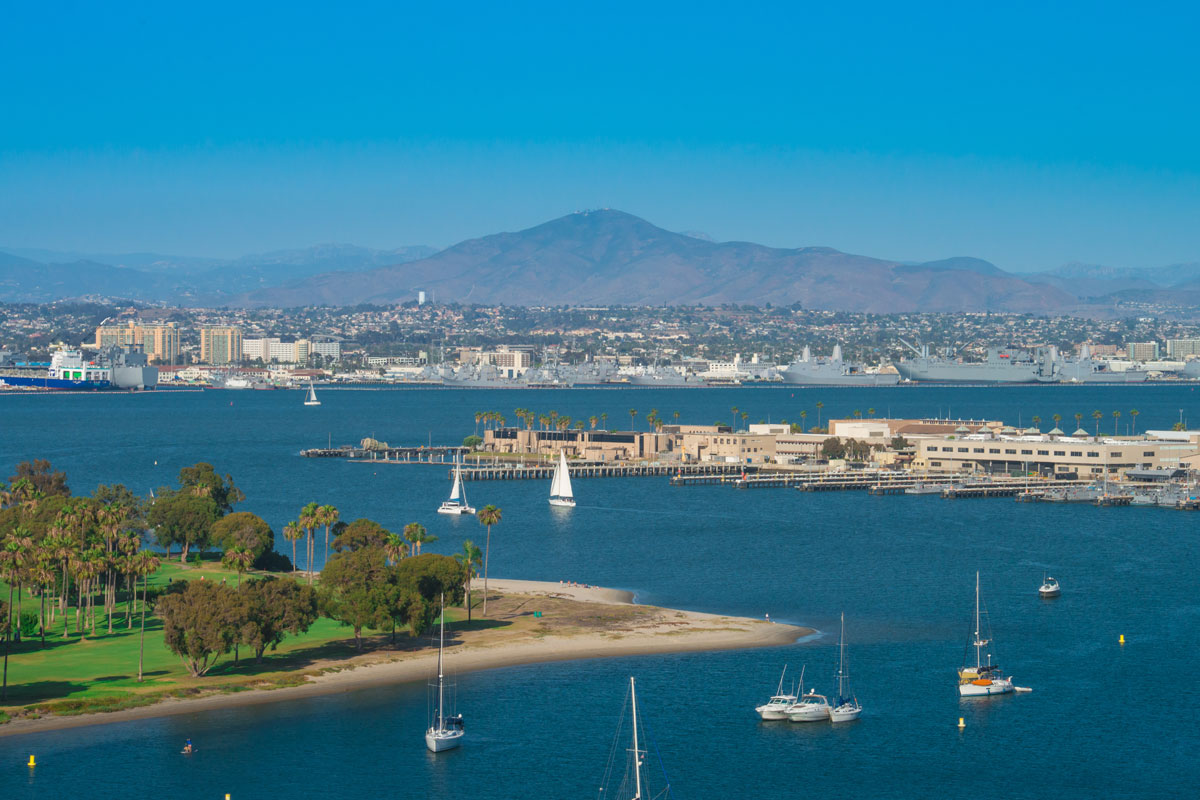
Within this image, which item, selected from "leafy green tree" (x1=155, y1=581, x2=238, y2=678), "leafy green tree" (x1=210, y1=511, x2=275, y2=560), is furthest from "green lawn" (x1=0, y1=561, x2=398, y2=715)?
"leafy green tree" (x1=210, y1=511, x2=275, y2=560)

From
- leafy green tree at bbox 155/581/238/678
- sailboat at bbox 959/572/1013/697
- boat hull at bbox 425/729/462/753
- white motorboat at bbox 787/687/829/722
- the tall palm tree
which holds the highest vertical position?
the tall palm tree

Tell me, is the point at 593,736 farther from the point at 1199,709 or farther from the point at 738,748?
the point at 1199,709

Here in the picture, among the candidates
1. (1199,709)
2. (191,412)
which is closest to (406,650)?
(1199,709)

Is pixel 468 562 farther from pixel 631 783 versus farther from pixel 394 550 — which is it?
pixel 631 783

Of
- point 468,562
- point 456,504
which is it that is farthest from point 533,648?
point 456,504

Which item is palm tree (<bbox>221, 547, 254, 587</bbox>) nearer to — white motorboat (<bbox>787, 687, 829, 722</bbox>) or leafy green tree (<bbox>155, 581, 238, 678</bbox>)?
leafy green tree (<bbox>155, 581, 238, 678</bbox>)

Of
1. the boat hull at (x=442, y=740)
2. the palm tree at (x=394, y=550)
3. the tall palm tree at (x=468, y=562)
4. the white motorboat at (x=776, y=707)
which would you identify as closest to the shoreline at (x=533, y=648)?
the tall palm tree at (x=468, y=562)
